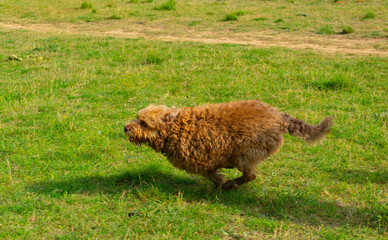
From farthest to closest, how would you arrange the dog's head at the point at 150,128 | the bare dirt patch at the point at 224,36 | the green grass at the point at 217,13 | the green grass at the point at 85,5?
the green grass at the point at 85,5 < the green grass at the point at 217,13 < the bare dirt patch at the point at 224,36 < the dog's head at the point at 150,128

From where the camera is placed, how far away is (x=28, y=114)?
21.9 feet

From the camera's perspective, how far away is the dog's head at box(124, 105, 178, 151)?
441 centimetres

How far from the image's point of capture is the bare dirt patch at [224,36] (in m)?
10.9

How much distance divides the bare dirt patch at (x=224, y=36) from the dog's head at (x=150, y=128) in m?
7.02

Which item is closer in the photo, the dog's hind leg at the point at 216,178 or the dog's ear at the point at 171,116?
the dog's ear at the point at 171,116

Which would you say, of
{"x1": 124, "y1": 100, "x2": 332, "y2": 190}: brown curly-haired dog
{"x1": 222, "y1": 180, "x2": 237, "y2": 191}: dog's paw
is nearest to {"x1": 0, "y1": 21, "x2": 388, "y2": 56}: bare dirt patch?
{"x1": 124, "y1": 100, "x2": 332, "y2": 190}: brown curly-haired dog

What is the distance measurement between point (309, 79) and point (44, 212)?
5473 millimetres

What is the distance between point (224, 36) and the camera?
12812 mm

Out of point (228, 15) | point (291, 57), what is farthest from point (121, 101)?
point (228, 15)

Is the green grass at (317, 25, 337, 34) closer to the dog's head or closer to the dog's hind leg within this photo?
the dog's hind leg

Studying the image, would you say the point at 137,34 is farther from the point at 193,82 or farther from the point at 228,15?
the point at 193,82

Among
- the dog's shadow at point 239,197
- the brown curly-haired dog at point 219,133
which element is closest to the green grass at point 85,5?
the dog's shadow at point 239,197

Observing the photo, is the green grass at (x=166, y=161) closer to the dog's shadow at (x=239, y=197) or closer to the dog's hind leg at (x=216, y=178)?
the dog's shadow at (x=239, y=197)

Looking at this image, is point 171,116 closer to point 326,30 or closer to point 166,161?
point 166,161
